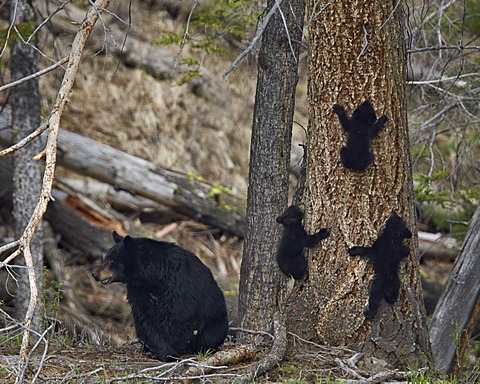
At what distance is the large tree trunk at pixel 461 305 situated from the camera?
297 inches

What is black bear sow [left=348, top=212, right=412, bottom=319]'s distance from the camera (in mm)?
5191

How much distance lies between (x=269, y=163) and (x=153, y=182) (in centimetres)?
533

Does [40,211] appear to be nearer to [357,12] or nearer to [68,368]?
[68,368]

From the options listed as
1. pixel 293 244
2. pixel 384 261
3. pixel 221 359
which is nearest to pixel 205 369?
pixel 221 359

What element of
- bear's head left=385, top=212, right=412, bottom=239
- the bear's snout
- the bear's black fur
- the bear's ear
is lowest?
the bear's snout

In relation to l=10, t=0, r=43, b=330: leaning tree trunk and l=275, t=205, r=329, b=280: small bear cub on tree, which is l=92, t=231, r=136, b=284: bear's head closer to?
l=275, t=205, r=329, b=280: small bear cub on tree

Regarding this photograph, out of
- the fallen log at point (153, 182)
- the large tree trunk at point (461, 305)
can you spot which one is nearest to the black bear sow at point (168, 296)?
the large tree trunk at point (461, 305)

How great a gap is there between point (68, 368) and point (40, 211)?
1.38 m

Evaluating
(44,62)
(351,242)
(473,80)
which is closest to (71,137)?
(44,62)

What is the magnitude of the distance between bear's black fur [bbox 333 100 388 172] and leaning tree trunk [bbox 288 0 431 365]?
43 millimetres

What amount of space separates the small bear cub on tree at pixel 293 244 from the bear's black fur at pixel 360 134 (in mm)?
577

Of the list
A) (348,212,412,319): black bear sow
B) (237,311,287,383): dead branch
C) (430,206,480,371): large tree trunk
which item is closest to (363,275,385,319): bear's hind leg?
(348,212,412,319): black bear sow

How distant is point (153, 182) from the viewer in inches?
443

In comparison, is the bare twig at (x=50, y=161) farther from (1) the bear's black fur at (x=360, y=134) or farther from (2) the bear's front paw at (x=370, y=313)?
(2) the bear's front paw at (x=370, y=313)
